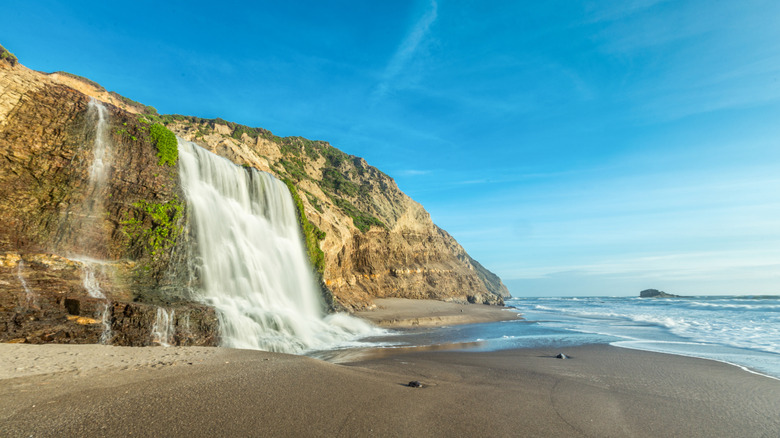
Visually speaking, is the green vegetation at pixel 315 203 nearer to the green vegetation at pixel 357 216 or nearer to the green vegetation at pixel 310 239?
the green vegetation at pixel 310 239

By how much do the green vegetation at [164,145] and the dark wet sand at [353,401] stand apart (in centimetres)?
975

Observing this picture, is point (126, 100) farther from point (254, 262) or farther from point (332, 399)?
point (332, 399)

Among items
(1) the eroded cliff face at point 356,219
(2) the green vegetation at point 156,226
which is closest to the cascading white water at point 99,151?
(2) the green vegetation at point 156,226

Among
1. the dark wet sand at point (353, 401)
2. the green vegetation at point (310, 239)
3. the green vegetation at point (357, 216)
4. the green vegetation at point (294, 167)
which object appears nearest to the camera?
the dark wet sand at point (353, 401)

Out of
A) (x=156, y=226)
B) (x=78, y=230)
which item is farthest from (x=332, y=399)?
(x=156, y=226)

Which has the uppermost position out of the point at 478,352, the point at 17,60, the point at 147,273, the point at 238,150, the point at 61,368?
the point at 238,150

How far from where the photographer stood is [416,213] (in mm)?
58500

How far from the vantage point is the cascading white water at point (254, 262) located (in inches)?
486

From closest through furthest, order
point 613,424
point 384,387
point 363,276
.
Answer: point 613,424 → point 384,387 → point 363,276

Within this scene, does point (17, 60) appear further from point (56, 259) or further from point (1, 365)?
point (1, 365)

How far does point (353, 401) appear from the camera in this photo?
4605 mm

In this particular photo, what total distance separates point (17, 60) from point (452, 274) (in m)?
49.7

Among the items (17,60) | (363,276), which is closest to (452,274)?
(363,276)

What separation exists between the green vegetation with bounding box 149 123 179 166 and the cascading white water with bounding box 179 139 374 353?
0.72 m
